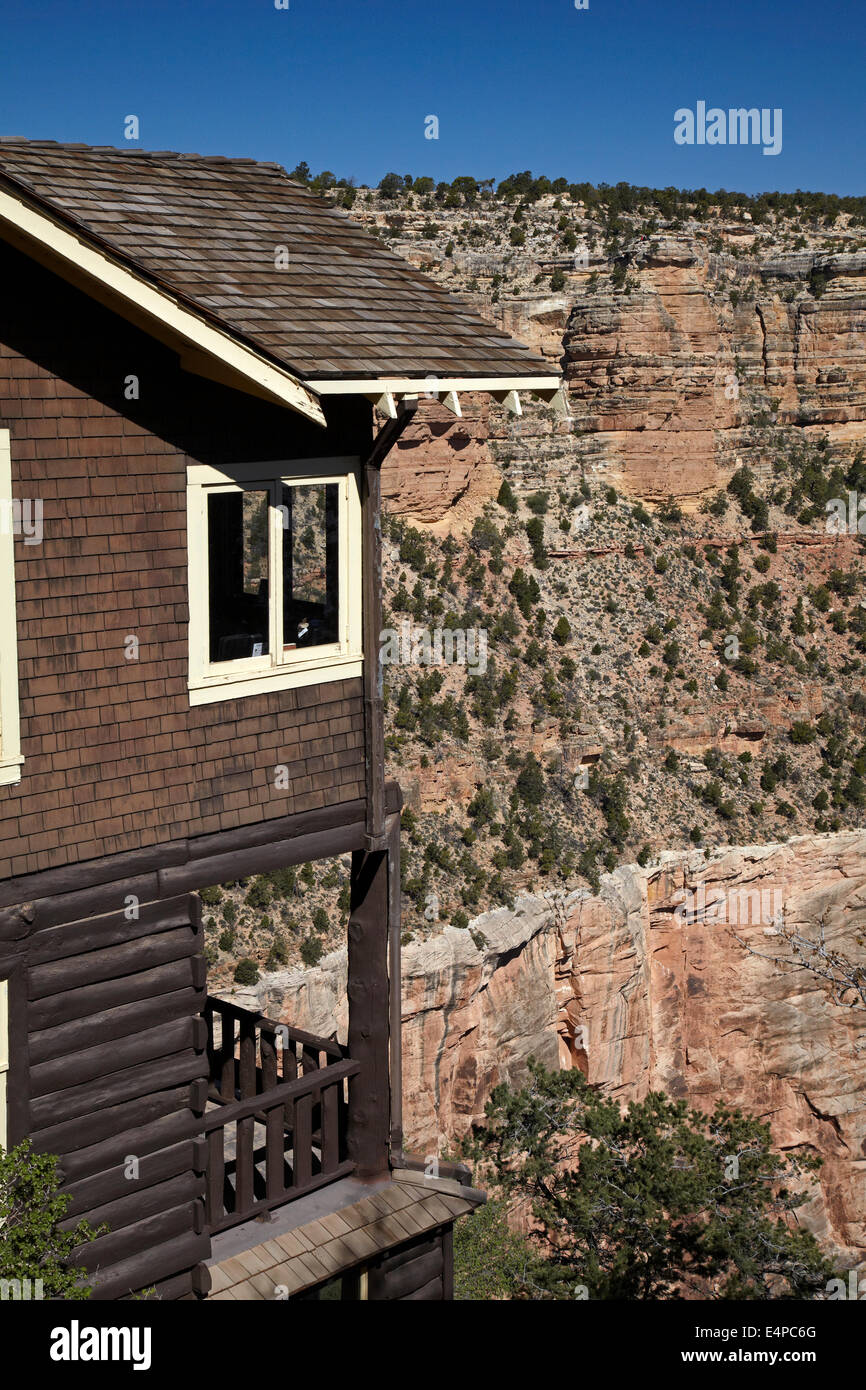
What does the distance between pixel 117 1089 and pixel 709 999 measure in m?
30.1

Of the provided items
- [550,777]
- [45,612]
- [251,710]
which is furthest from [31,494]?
[550,777]

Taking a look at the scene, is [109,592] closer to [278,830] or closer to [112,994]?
[278,830]

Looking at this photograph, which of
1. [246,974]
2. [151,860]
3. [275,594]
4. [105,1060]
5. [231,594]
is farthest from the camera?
[246,974]

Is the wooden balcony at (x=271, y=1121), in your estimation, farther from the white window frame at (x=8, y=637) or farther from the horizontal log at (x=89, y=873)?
the white window frame at (x=8, y=637)

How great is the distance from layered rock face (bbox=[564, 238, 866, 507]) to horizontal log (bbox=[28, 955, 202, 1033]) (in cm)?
3663

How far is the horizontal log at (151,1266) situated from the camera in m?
7.98

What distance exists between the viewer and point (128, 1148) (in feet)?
26.7

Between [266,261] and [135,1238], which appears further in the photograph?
[266,261]

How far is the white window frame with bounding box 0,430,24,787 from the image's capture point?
7.41 metres

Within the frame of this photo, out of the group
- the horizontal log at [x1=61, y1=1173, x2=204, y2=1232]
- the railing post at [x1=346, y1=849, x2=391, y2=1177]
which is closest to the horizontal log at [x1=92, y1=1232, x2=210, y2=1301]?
the horizontal log at [x1=61, y1=1173, x2=204, y2=1232]

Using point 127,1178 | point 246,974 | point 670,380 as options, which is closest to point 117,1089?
point 127,1178

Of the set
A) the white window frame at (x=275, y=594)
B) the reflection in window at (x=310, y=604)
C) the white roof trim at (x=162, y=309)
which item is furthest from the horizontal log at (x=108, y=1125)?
the white roof trim at (x=162, y=309)
